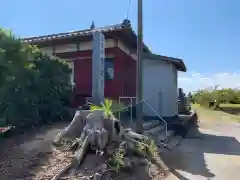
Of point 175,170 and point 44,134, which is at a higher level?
point 44,134

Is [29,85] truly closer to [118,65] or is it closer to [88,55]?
[88,55]

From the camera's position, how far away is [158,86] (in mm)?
13383

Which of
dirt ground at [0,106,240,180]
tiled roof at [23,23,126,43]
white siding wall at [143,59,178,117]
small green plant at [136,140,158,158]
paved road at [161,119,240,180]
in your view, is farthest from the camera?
white siding wall at [143,59,178,117]

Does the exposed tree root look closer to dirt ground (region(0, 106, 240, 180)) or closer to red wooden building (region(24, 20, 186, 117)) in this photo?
dirt ground (region(0, 106, 240, 180))

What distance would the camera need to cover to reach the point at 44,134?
7.10 meters

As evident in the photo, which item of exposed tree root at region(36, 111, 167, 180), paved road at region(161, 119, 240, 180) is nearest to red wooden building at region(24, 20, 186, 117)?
paved road at region(161, 119, 240, 180)

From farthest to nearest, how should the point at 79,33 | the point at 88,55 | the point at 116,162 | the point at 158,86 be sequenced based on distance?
the point at 158,86 → the point at 88,55 → the point at 79,33 → the point at 116,162

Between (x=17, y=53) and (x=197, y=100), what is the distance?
98.0 ft

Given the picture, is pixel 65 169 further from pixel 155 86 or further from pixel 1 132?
pixel 155 86

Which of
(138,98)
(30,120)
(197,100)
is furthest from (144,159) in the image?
(197,100)

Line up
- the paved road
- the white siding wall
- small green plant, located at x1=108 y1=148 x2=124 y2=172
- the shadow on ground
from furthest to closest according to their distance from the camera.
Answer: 1. the shadow on ground
2. the white siding wall
3. the paved road
4. small green plant, located at x1=108 y1=148 x2=124 y2=172

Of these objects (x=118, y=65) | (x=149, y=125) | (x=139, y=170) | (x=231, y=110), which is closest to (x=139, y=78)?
(x=149, y=125)

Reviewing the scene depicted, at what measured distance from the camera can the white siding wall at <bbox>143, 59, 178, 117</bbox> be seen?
43.6 ft

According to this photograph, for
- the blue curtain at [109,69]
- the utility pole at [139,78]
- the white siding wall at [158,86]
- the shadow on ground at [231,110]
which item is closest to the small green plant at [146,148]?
the utility pole at [139,78]
